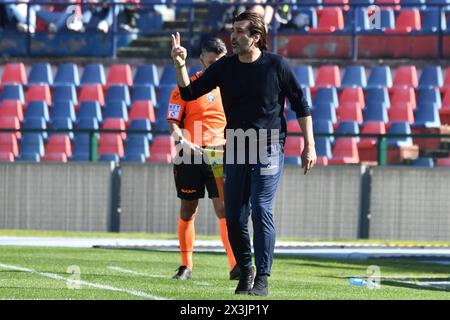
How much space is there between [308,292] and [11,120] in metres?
15.1

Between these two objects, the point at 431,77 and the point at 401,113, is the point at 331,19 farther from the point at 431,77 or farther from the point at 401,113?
the point at 401,113

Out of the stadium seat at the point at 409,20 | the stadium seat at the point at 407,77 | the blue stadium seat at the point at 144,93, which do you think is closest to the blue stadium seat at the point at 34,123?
the blue stadium seat at the point at 144,93

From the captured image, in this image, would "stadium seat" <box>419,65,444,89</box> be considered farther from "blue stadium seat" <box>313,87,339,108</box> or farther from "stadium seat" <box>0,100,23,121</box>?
"stadium seat" <box>0,100,23,121</box>

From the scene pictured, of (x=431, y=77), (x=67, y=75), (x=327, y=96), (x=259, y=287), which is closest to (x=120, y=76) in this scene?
(x=67, y=75)

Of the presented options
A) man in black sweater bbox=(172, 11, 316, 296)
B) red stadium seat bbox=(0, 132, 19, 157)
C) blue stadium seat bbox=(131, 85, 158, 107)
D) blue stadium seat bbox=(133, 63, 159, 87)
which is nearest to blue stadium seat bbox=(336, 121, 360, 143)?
blue stadium seat bbox=(131, 85, 158, 107)

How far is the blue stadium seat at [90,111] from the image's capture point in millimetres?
Answer: 24734

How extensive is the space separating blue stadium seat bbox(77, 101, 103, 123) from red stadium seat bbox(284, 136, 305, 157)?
421 cm

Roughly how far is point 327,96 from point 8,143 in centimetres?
618

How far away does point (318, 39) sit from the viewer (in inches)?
1011

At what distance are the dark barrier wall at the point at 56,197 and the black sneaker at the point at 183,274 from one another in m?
9.24

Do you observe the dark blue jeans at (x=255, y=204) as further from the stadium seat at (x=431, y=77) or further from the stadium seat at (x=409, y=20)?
the stadium seat at (x=409, y=20)

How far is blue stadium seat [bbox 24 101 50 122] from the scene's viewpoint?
2494 centimetres
